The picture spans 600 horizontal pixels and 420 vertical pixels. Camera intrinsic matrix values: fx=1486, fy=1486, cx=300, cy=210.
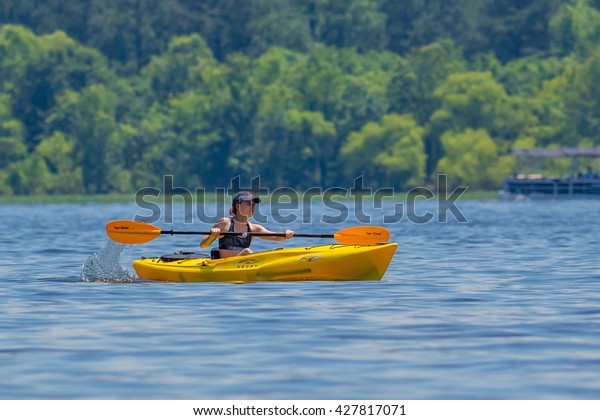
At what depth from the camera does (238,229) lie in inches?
1020

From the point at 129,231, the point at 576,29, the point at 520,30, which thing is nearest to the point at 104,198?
the point at 576,29

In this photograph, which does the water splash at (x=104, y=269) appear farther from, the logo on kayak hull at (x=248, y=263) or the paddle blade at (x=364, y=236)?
the paddle blade at (x=364, y=236)

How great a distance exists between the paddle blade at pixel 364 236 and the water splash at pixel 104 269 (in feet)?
13.4

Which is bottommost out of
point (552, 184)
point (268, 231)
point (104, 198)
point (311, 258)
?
point (104, 198)

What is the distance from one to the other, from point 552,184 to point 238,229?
83.2m

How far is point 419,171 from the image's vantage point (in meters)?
116

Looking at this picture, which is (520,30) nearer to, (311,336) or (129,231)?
(129,231)

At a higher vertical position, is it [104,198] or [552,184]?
[552,184]

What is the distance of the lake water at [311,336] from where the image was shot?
14688mm

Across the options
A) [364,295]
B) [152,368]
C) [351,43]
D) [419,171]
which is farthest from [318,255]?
[351,43]

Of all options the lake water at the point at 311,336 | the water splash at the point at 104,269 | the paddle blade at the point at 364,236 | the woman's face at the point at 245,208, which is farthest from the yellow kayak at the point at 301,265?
the water splash at the point at 104,269

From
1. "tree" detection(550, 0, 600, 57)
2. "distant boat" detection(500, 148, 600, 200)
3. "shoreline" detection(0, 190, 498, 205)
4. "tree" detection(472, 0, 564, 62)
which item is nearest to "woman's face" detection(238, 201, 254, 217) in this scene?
"distant boat" detection(500, 148, 600, 200)

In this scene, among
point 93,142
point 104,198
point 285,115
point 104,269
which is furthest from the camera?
point 93,142
